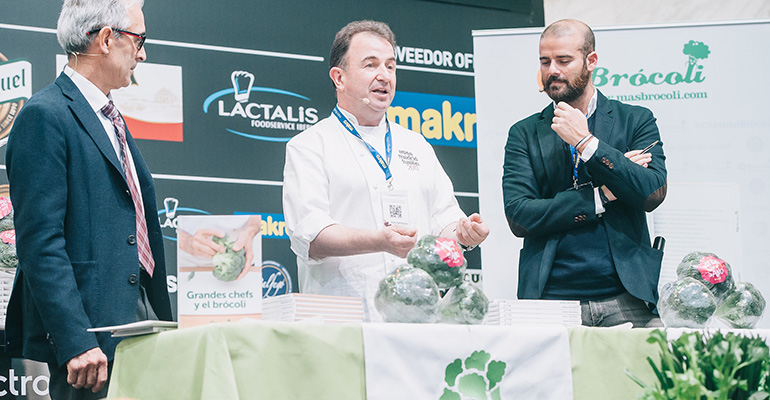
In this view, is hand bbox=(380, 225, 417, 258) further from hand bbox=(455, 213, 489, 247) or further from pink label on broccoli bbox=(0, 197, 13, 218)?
pink label on broccoli bbox=(0, 197, 13, 218)

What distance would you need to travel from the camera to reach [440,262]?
2.11 meters

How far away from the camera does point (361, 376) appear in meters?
1.95

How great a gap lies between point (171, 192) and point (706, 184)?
2622 millimetres

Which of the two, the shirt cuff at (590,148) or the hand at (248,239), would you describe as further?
the shirt cuff at (590,148)

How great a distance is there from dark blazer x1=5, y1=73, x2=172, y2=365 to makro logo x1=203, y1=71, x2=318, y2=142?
2.45 meters

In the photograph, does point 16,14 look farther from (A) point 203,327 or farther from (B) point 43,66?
(A) point 203,327

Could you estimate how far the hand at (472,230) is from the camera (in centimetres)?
259

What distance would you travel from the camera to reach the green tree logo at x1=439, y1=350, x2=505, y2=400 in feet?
6.52

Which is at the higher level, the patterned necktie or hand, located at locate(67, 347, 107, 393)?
the patterned necktie

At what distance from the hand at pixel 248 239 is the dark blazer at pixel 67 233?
0.46 meters

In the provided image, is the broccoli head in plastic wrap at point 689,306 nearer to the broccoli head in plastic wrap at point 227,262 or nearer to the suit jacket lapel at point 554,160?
the suit jacket lapel at point 554,160

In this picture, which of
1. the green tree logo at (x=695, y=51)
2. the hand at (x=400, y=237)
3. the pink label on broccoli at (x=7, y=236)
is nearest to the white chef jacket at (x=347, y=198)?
the hand at (x=400, y=237)

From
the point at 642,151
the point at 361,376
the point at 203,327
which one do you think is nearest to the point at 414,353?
the point at 361,376

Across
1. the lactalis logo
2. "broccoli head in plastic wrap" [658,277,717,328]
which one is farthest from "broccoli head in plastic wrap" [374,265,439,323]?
the lactalis logo
